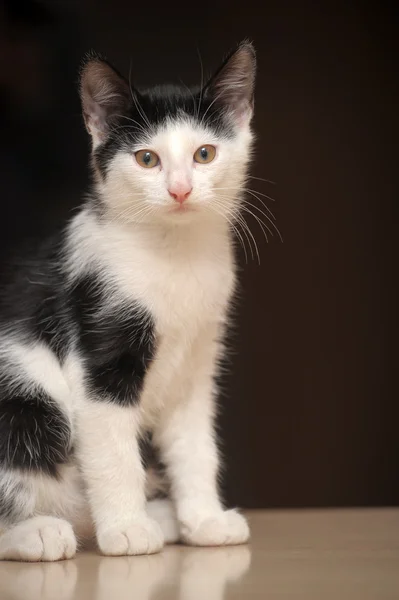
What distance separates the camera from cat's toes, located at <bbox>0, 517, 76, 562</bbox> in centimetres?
159

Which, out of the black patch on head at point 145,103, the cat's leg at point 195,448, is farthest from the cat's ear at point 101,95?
the cat's leg at point 195,448

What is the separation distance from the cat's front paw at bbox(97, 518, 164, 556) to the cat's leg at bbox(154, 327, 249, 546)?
0.15m

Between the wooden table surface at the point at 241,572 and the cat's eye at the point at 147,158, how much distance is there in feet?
2.32

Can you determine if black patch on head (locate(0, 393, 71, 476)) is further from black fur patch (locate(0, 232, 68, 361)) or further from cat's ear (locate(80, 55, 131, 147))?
cat's ear (locate(80, 55, 131, 147))

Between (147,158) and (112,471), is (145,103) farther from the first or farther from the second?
(112,471)

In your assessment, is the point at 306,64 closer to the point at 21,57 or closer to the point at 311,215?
the point at 311,215

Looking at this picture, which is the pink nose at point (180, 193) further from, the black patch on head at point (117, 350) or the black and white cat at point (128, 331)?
the black patch on head at point (117, 350)

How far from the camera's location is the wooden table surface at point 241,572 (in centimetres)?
138

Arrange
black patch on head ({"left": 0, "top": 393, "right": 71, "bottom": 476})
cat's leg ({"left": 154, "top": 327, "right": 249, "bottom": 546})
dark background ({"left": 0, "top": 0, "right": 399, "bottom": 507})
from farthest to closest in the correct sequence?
dark background ({"left": 0, "top": 0, "right": 399, "bottom": 507}), cat's leg ({"left": 154, "top": 327, "right": 249, "bottom": 546}), black patch on head ({"left": 0, "top": 393, "right": 71, "bottom": 476})

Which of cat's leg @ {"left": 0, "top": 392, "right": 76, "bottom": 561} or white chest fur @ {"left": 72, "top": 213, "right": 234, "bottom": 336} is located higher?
white chest fur @ {"left": 72, "top": 213, "right": 234, "bottom": 336}

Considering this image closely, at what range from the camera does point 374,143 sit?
7.85ft

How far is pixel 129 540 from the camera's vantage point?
1619mm

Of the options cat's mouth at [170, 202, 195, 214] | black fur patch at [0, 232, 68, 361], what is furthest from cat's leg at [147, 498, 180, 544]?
cat's mouth at [170, 202, 195, 214]

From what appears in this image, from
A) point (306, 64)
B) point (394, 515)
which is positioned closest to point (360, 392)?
point (394, 515)
